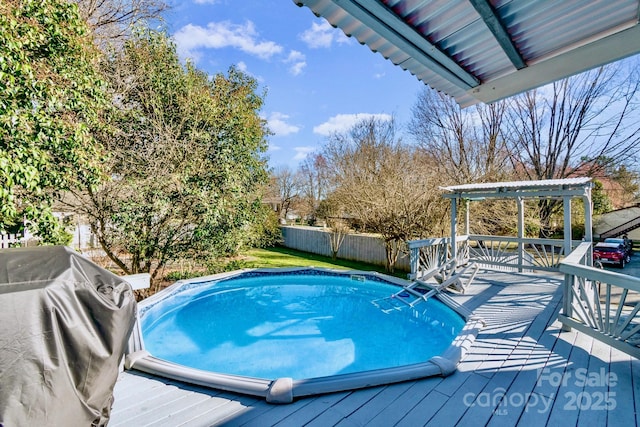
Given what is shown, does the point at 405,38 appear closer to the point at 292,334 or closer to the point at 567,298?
the point at 567,298

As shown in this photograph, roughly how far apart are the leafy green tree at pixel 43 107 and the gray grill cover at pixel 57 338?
121 inches

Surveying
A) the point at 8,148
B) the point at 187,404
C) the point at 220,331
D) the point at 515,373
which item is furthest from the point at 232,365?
the point at 8,148

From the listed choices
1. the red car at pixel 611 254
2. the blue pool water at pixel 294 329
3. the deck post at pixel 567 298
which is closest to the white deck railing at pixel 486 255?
the blue pool water at pixel 294 329

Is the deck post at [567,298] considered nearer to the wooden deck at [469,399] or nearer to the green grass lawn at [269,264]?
the wooden deck at [469,399]

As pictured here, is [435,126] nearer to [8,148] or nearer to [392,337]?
[392,337]

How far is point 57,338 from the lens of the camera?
1.87 m

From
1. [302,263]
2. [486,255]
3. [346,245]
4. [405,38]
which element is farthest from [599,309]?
[346,245]

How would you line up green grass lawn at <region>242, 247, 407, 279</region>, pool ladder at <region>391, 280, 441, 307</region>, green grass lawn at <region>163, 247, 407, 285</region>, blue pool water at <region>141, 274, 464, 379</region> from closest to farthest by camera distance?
1. blue pool water at <region>141, 274, 464, 379</region>
2. pool ladder at <region>391, 280, 441, 307</region>
3. green grass lawn at <region>163, 247, 407, 285</region>
4. green grass lawn at <region>242, 247, 407, 279</region>

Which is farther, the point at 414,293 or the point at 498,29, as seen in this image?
the point at 414,293

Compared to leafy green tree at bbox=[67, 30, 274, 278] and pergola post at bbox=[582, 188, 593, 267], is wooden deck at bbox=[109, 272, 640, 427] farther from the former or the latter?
leafy green tree at bbox=[67, 30, 274, 278]

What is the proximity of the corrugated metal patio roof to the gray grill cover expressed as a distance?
244 cm

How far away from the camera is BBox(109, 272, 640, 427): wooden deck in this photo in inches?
94.6

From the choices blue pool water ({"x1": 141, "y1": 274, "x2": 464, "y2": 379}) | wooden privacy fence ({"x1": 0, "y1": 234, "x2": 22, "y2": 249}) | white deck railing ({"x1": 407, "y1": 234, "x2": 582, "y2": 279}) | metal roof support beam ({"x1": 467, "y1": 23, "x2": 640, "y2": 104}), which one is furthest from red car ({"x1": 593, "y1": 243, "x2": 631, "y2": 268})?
wooden privacy fence ({"x1": 0, "y1": 234, "x2": 22, "y2": 249})

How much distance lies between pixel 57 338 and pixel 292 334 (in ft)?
15.9
